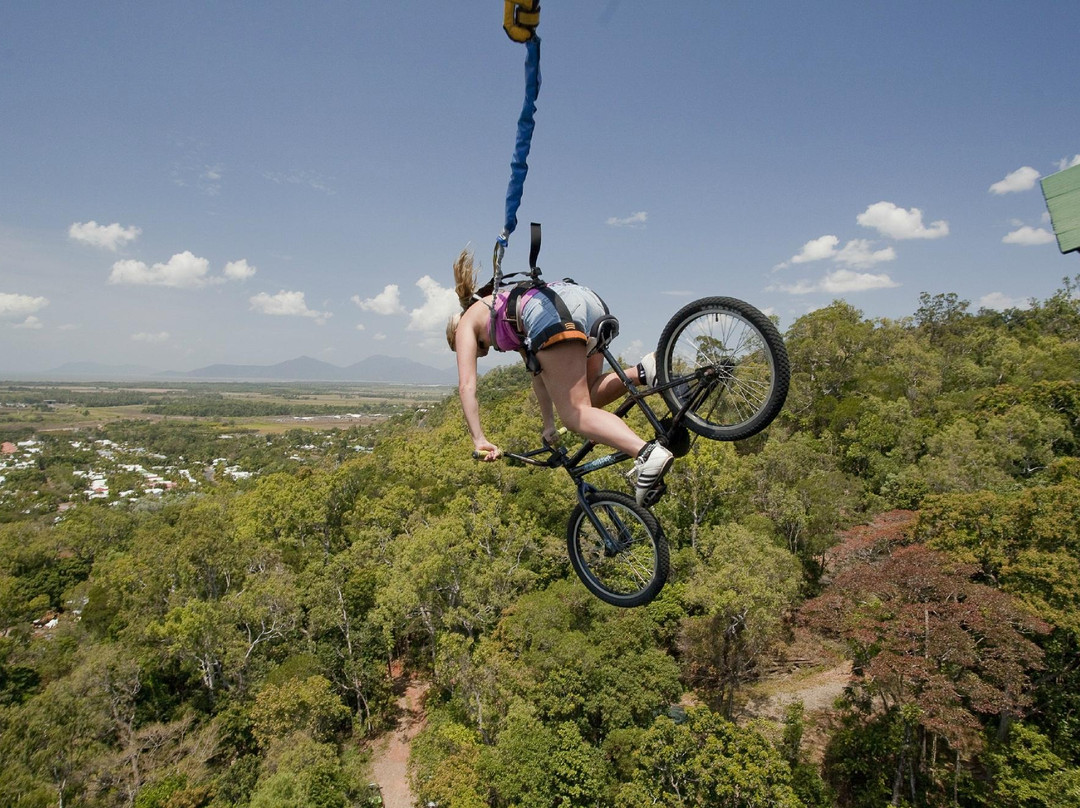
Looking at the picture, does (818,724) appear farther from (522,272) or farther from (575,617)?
(522,272)

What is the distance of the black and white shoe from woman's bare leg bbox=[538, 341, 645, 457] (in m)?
0.06

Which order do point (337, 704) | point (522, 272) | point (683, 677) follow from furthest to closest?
point (683, 677), point (337, 704), point (522, 272)

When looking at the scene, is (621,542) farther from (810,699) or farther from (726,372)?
(810,699)

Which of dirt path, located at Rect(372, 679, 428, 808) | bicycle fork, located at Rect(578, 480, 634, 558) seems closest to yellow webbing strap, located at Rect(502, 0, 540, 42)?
bicycle fork, located at Rect(578, 480, 634, 558)

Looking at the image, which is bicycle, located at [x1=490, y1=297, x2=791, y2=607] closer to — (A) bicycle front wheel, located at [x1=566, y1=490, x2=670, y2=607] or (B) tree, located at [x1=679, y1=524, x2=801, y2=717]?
(A) bicycle front wheel, located at [x1=566, y1=490, x2=670, y2=607]

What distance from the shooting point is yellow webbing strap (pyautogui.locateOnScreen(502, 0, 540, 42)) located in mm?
2094

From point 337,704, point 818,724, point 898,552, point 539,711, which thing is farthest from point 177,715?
point 898,552

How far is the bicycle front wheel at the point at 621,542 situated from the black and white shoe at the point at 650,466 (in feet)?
0.93

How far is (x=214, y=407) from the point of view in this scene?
15175cm

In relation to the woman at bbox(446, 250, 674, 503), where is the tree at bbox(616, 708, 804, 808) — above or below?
below

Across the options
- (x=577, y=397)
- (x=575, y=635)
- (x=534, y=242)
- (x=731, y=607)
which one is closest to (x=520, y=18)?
(x=534, y=242)

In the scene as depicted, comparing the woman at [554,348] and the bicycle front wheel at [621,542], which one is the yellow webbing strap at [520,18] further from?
the bicycle front wheel at [621,542]

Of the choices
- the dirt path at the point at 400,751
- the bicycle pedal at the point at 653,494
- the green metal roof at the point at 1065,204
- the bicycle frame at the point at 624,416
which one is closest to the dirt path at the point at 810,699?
the dirt path at the point at 400,751

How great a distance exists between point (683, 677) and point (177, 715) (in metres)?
18.9
